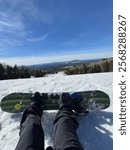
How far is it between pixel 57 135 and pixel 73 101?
0.88 m

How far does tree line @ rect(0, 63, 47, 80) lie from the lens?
25.2 feet

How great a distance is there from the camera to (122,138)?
192 centimetres

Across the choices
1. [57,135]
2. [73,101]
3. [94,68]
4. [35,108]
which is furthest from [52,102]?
[94,68]

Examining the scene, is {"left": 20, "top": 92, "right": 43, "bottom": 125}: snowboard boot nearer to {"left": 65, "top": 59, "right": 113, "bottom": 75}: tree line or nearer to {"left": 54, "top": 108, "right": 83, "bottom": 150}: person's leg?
{"left": 54, "top": 108, "right": 83, "bottom": 150}: person's leg

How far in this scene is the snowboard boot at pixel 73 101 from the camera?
7.59 feet

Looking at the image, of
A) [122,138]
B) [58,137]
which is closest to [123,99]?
[122,138]

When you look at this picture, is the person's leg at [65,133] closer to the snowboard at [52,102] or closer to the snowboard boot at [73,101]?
the snowboard boot at [73,101]

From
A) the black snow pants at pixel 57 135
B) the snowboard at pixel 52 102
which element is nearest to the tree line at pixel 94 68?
the snowboard at pixel 52 102

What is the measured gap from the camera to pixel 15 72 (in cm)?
795

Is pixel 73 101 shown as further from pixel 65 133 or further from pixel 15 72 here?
pixel 15 72

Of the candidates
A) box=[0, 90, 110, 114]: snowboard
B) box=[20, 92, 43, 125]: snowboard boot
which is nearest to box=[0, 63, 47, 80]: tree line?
box=[0, 90, 110, 114]: snowboard

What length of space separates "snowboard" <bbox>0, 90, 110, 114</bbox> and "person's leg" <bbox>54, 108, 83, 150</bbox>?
57 cm

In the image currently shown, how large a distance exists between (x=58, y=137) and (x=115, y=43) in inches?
51.4

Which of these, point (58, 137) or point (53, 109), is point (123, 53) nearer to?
point (53, 109)
